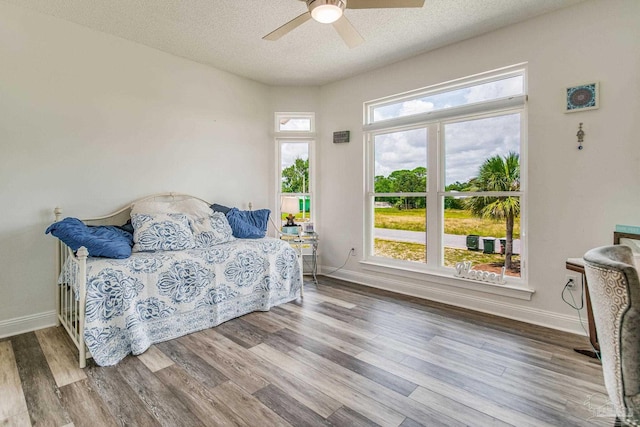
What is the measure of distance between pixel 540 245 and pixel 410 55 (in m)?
2.37

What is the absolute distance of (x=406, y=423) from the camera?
1545mm

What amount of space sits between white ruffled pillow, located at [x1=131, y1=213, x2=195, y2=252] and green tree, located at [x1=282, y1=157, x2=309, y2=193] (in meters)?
1.83

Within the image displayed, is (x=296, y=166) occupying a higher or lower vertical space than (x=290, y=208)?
higher

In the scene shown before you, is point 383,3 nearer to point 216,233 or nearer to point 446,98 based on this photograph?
point 446,98

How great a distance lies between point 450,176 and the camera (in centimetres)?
338

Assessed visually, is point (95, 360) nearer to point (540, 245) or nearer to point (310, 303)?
point (310, 303)

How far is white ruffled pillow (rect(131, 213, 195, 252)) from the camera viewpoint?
2.67m

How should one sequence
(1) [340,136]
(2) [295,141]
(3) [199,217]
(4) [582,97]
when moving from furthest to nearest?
1. (2) [295,141]
2. (1) [340,136]
3. (3) [199,217]
4. (4) [582,97]

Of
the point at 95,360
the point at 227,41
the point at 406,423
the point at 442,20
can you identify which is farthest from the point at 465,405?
→ the point at 227,41

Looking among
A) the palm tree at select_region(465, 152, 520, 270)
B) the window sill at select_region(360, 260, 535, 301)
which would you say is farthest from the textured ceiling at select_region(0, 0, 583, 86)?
the window sill at select_region(360, 260, 535, 301)

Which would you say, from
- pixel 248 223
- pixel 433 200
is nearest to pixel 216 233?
pixel 248 223

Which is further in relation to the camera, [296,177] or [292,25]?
[296,177]

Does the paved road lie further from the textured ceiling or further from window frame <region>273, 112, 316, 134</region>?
the textured ceiling

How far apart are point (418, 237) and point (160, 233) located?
270cm
